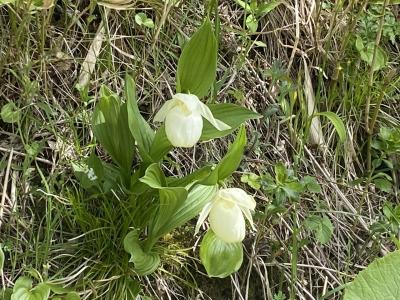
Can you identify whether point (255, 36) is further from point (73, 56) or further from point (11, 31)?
point (11, 31)

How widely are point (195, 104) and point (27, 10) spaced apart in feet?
1.63

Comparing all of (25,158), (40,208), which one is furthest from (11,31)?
(40,208)

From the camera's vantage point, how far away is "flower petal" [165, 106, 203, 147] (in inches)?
54.9

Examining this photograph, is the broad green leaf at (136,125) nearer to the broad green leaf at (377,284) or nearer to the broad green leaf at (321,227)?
the broad green leaf at (321,227)

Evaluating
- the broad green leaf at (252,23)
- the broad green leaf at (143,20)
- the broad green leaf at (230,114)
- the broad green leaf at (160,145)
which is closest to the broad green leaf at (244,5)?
the broad green leaf at (252,23)

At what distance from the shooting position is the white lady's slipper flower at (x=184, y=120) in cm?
140

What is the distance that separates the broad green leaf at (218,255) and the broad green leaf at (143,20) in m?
0.62

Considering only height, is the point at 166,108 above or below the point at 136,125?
above

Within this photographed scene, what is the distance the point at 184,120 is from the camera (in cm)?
140

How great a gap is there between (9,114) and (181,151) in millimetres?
456

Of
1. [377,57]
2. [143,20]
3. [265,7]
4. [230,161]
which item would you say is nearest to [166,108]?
[230,161]

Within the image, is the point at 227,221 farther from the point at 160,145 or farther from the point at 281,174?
the point at 281,174

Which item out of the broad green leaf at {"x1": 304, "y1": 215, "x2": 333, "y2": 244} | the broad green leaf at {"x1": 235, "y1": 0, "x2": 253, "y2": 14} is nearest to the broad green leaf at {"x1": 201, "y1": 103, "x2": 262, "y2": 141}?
the broad green leaf at {"x1": 304, "y1": 215, "x2": 333, "y2": 244}

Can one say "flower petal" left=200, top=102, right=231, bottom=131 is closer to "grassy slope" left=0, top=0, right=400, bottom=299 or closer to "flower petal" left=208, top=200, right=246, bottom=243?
"flower petal" left=208, top=200, right=246, bottom=243
